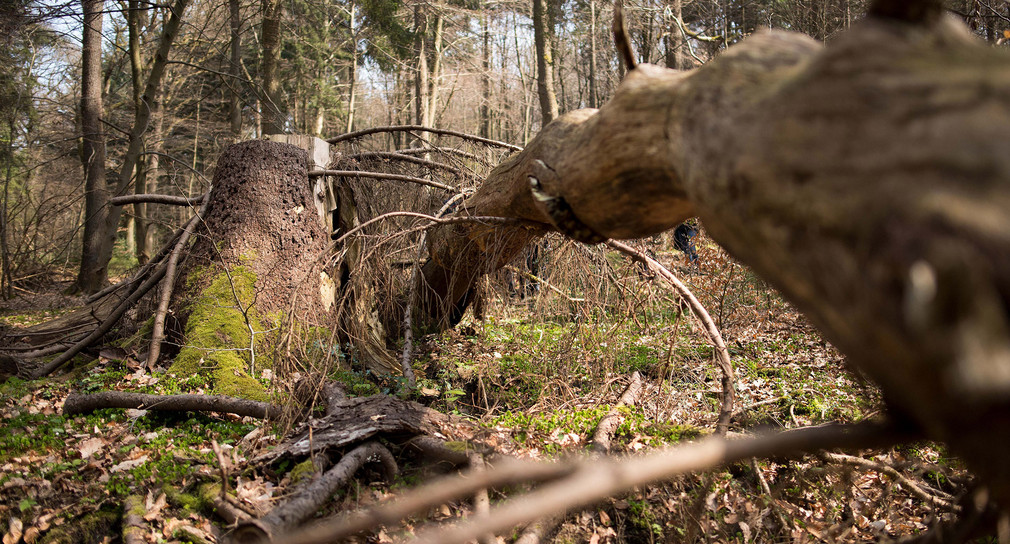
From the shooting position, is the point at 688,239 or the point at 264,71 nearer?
the point at 688,239

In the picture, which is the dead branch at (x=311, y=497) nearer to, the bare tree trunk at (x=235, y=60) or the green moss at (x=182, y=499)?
the green moss at (x=182, y=499)

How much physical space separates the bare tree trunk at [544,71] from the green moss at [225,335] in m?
6.55

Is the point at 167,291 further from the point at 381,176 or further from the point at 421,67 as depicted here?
the point at 421,67

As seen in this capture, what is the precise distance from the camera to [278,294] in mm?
4762

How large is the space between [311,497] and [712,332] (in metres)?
2.27

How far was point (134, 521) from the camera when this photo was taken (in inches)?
98.3

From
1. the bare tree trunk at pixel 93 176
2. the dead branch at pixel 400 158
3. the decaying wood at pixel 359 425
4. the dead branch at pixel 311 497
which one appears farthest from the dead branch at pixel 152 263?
the bare tree trunk at pixel 93 176

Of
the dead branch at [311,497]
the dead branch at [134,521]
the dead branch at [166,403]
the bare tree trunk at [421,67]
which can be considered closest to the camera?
the dead branch at [311,497]

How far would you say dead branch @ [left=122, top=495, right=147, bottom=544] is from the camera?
2.38m

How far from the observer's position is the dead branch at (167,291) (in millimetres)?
4344

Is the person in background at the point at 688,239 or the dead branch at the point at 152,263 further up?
the person in background at the point at 688,239

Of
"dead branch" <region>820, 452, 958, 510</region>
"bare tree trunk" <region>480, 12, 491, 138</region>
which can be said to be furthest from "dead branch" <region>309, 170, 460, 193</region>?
"bare tree trunk" <region>480, 12, 491, 138</region>

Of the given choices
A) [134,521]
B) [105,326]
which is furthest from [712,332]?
[105,326]

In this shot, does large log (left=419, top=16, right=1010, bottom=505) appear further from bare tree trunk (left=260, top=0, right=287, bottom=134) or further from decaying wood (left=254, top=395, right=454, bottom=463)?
bare tree trunk (left=260, top=0, right=287, bottom=134)
